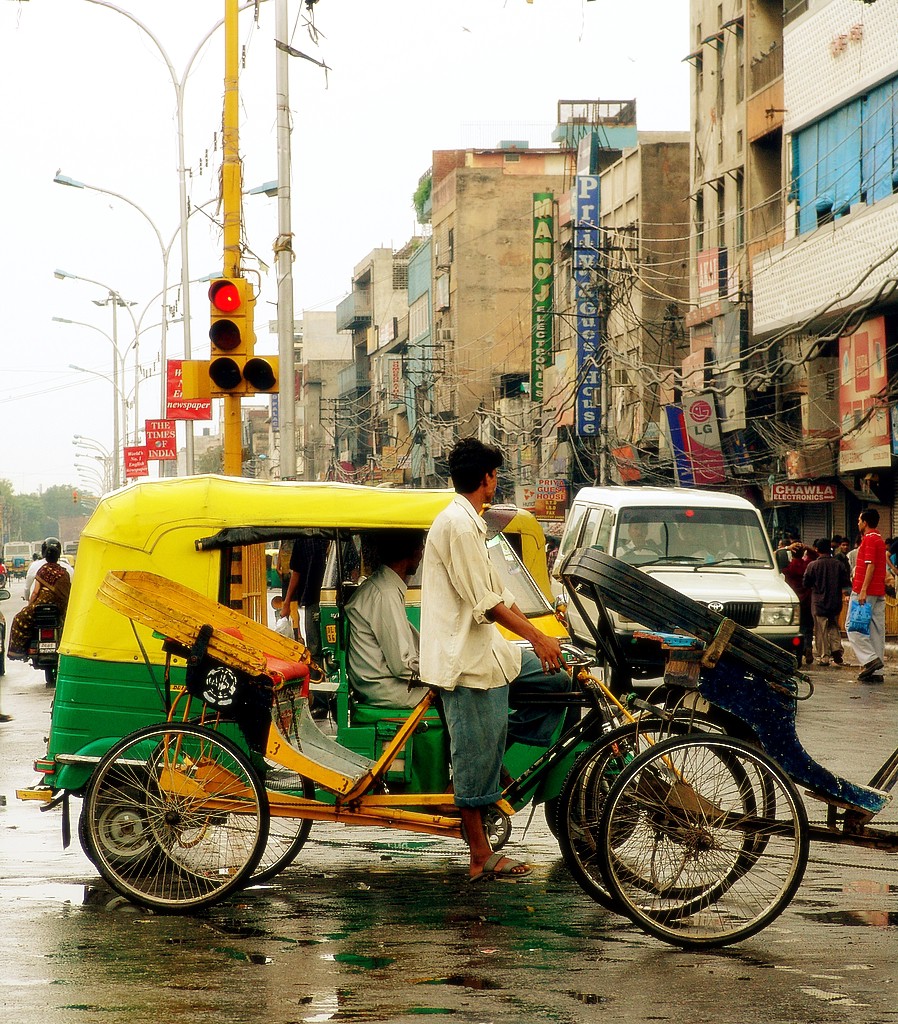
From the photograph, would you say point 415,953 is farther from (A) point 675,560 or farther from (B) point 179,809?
(A) point 675,560

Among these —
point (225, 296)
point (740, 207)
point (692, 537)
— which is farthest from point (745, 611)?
point (740, 207)

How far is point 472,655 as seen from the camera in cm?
634

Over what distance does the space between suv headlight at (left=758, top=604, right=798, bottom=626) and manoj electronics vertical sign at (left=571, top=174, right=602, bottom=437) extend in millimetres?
27874

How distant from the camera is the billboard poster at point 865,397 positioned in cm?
2880

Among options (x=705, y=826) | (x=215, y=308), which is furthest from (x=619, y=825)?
(x=215, y=308)

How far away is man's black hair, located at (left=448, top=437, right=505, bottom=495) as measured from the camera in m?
6.51

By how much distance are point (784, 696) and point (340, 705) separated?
6.67 ft

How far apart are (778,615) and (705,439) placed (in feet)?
72.7

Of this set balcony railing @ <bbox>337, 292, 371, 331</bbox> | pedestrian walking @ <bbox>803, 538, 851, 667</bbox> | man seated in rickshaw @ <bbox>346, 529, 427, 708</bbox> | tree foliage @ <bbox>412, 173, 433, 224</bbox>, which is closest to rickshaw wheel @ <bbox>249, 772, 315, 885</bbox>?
man seated in rickshaw @ <bbox>346, 529, 427, 708</bbox>

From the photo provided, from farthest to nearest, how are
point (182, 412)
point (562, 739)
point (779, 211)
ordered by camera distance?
1. point (779, 211)
2. point (182, 412)
3. point (562, 739)

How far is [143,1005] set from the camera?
16.5ft

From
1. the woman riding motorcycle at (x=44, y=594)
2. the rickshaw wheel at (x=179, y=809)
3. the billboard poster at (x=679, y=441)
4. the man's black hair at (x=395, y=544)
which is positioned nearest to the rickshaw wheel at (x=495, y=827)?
the rickshaw wheel at (x=179, y=809)

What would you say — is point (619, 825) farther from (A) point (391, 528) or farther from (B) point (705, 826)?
(A) point (391, 528)

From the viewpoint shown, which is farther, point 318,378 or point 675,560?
point 318,378
